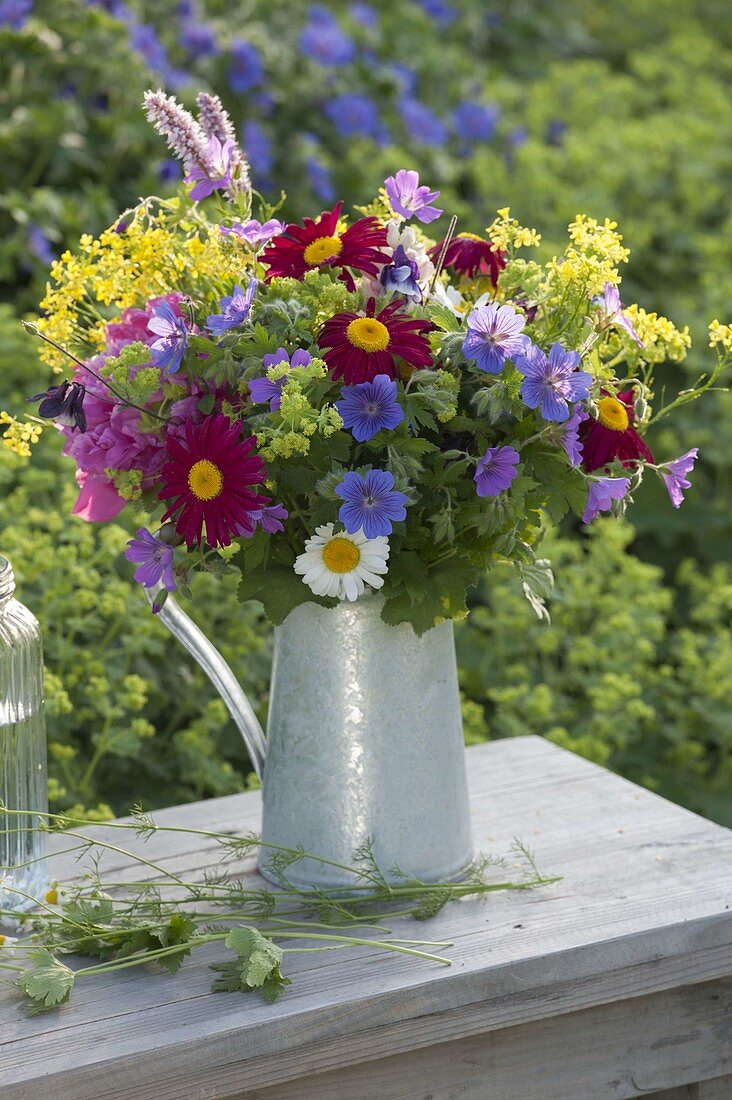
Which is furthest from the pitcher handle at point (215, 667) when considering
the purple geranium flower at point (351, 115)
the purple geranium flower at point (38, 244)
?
the purple geranium flower at point (351, 115)

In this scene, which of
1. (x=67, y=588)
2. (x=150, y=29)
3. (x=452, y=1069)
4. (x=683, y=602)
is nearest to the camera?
(x=452, y=1069)

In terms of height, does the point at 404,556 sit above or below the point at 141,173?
below

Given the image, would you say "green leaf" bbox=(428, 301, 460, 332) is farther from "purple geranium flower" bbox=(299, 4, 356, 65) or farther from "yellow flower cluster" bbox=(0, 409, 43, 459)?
"purple geranium flower" bbox=(299, 4, 356, 65)

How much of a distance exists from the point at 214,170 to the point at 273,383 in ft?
0.76

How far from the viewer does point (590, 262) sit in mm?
1132

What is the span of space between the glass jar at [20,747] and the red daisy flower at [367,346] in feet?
1.11

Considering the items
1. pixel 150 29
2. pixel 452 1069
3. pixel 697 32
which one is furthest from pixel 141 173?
pixel 697 32

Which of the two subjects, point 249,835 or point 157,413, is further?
point 249,835

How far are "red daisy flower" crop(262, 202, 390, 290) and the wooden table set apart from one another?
0.56 metres

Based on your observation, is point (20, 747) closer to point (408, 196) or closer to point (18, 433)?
point (18, 433)

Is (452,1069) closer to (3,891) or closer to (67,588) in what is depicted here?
(3,891)

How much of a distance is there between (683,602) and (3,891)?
83.5 inches

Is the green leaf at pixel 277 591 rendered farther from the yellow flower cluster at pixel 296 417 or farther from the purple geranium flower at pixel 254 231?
the purple geranium flower at pixel 254 231

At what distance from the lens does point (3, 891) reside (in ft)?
4.06
